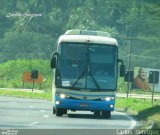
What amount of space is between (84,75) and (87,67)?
0.35m

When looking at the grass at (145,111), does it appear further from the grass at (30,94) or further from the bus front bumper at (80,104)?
the grass at (30,94)

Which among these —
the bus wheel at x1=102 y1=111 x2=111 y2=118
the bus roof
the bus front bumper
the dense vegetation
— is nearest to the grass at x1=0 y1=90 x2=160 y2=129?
the bus wheel at x1=102 y1=111 x2=111 y2=118

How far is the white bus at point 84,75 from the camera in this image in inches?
1394

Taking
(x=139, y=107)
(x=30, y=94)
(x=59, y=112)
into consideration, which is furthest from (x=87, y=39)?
(x=30, y=94)

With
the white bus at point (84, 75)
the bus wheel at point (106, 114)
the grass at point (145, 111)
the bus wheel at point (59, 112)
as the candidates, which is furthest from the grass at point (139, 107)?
the bus wheel at point (59, 112)

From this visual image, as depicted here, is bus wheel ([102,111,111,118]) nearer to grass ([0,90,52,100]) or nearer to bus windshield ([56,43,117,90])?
bus windshield ([56,43,117,90])

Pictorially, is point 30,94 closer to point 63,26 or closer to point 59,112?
point 59,112

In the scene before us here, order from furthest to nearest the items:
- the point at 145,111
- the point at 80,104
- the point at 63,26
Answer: the point at 63,26, the point at 145,111, the point at 80,104

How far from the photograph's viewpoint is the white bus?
35.4m

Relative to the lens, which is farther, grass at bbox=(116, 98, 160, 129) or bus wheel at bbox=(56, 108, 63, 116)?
bus wheel at bbox=(56, 108, 63, 116)

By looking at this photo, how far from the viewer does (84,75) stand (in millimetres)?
35656

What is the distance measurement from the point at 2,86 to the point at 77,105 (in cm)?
6582

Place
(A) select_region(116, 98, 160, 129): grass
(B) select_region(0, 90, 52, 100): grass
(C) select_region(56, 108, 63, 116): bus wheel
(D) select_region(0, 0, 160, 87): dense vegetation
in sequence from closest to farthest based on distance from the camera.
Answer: (A) select_region(116, 98, 160, 129): grass → (C) select_region(56, 108, 63, 116): bus wheel → (B) select_region(0, 90, 52, 100): grass → (D) select_region(0, 0, 160, 87): dense vegetation

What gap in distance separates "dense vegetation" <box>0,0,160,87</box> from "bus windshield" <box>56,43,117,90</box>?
216ft
